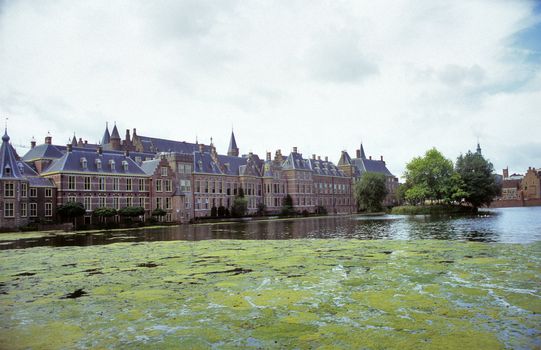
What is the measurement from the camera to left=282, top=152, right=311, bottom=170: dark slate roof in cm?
9912

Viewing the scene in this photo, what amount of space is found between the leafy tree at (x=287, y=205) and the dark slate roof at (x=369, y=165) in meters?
39.0

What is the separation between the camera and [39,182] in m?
58.4

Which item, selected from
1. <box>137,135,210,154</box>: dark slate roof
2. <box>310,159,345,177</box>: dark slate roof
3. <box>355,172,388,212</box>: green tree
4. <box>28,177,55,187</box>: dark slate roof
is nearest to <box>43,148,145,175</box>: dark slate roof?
<box>28,177,55,187</box>: dark slate roof

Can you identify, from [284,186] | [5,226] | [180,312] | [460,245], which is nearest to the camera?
[180,312]

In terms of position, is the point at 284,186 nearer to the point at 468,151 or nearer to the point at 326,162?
the point at 326,162

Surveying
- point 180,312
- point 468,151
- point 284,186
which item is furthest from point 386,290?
point 284,186

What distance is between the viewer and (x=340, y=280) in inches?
557

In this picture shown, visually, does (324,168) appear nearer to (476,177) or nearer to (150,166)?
(476,177)

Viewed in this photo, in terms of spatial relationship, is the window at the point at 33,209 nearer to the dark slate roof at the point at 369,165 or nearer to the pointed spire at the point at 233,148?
the pointed spire at the point at 233,148

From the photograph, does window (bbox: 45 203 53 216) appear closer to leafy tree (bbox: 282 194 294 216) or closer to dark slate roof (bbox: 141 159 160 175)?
dark slate roof (bbox: 141 159 160 175)

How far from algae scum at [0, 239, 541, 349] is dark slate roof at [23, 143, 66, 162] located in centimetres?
5096

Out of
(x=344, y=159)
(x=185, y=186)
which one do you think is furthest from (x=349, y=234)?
(x=344, y=159)

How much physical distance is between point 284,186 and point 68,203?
49569mm

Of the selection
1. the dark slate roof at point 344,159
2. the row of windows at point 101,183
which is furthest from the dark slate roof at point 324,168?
the row of windows at point 101,183
